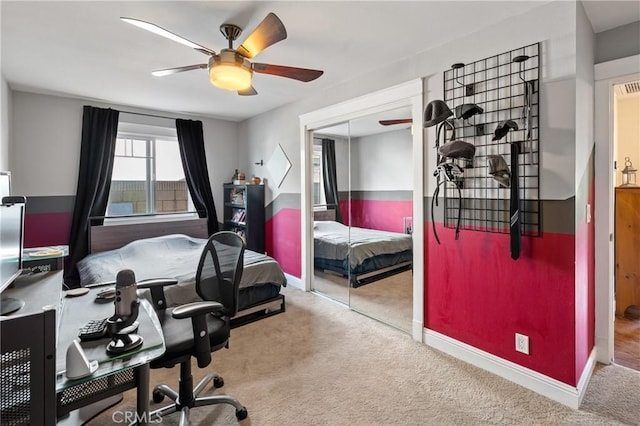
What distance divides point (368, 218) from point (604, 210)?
6.93 ft

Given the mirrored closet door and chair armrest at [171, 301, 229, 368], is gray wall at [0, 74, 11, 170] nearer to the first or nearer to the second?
chair armrest at [171, 301, 229, 368]

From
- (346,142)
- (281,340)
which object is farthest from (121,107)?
(281,340)

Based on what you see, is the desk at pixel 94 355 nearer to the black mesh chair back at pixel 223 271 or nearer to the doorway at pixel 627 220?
the black mesh chair back at pixel 223 271

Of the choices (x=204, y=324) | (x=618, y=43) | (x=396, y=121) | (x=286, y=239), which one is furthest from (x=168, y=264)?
(x=618, y=43)

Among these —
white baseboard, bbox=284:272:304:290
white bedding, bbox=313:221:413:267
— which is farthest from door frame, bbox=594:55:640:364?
white baseboard, bbox=284:272:304:290

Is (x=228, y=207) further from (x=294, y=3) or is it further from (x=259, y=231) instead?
(x=294, y=3)

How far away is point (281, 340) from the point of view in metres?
2.81

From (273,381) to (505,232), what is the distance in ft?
6.38

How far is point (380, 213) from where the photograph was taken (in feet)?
11.8

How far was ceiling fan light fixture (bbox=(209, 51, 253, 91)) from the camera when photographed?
2.06 meters

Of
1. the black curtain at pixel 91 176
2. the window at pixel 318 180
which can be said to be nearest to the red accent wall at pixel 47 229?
the black curtain at pixel 91 176

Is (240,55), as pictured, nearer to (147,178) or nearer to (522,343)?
(522,343)

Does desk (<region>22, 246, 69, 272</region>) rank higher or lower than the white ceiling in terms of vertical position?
lower

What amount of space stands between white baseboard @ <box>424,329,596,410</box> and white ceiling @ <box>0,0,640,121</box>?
2.38 m
